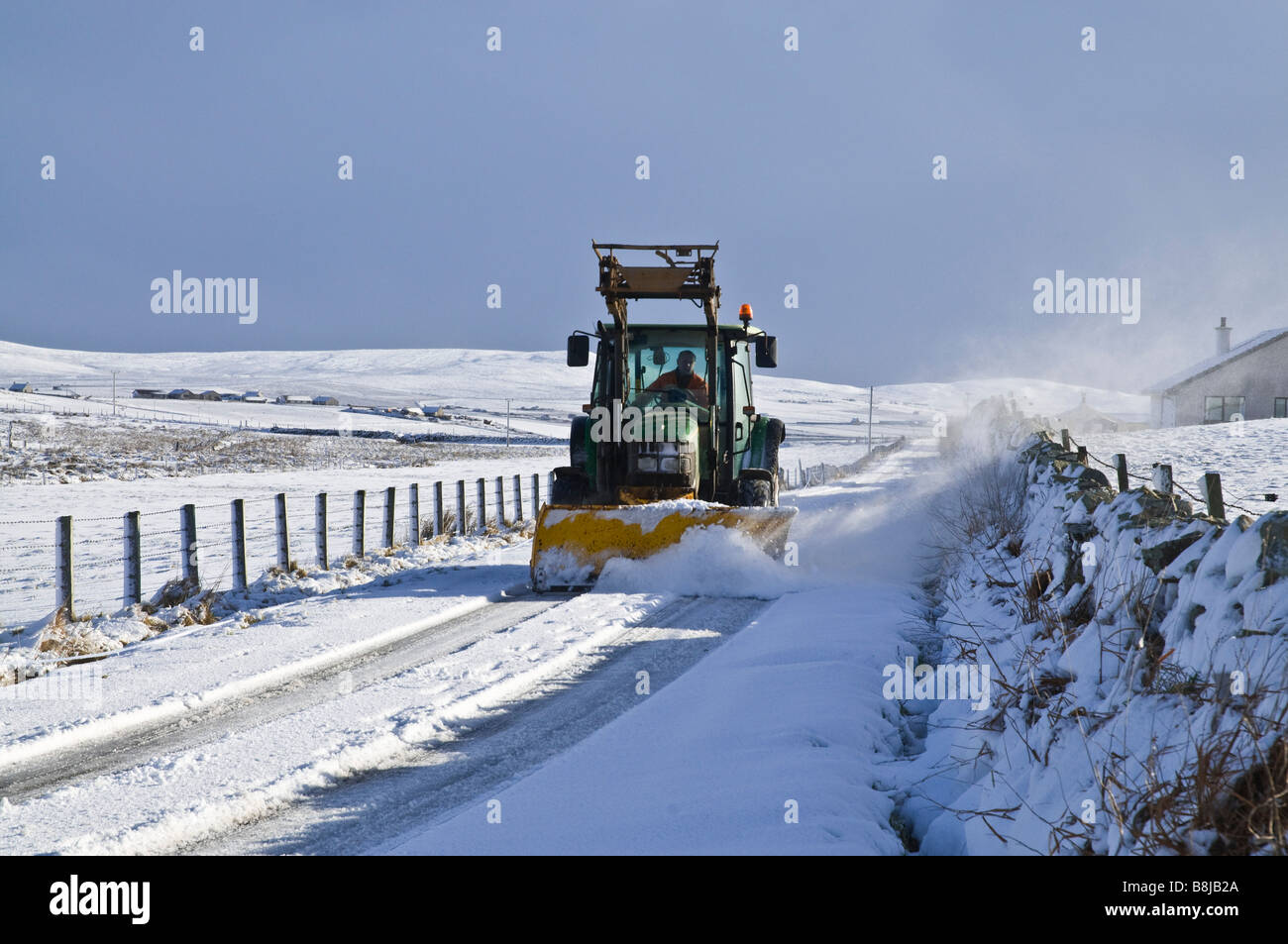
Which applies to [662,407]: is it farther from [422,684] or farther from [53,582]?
[53,582]

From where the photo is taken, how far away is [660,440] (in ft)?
39.7

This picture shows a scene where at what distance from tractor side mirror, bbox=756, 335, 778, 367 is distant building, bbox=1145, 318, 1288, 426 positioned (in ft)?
124

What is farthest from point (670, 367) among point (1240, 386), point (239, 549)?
point (1240, 386)

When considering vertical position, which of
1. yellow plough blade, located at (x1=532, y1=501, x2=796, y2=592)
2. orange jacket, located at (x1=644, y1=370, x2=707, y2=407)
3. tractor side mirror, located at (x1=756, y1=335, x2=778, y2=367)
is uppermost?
tractor side mirror, located at (x1=756, y1=335, x2=778, y2=367)

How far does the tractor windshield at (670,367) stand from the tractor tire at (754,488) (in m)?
1.08

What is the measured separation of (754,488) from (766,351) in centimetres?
186

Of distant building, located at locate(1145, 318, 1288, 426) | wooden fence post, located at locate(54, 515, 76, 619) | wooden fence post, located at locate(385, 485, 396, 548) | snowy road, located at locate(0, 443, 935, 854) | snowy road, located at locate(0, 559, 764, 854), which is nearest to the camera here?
snowy road, located at locate(0, 443, 935, 854)

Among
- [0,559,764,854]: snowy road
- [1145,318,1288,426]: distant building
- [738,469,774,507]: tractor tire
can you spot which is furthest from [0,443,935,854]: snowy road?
[1145,318,1288,426]: distant building

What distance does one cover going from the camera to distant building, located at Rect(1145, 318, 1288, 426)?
4334cm

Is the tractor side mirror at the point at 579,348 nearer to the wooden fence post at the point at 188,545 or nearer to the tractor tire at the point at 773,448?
the tractor tire at the point at 773,448

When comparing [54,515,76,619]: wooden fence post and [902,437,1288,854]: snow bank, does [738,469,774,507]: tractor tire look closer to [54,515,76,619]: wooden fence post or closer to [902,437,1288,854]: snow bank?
[902,437,1288,854]: snow bank

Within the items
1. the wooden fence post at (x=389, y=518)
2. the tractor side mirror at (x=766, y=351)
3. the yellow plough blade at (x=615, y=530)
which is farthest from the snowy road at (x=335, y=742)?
the wooden fence post at (x=389, y=518)
